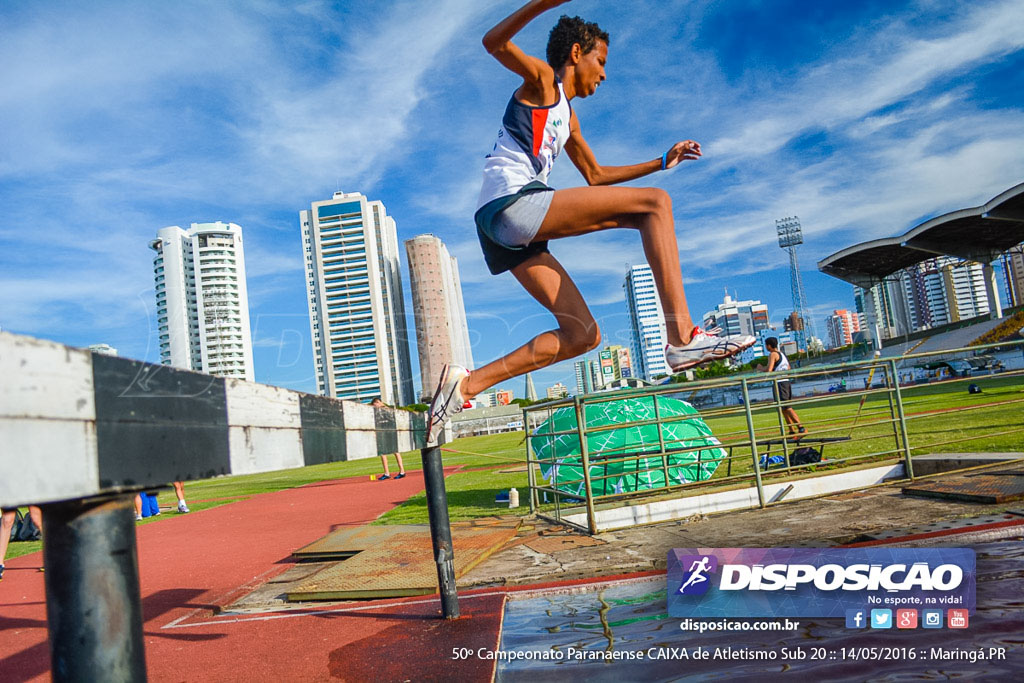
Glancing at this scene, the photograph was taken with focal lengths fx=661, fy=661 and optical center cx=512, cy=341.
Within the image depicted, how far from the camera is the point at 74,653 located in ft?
4.01

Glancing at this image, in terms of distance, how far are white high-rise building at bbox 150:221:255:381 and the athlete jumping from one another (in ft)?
3.84

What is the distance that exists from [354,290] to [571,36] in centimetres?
7648

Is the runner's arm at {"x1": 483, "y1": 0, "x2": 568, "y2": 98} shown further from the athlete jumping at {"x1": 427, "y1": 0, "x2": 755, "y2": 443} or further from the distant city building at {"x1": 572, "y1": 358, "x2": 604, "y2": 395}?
the distant city building at {"x1": 572, "y1": 358, "x2": 604, "y2": 395}

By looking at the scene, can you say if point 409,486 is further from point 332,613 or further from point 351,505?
point 332,613

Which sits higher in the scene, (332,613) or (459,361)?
(459,361)

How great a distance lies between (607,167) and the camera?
126 inches

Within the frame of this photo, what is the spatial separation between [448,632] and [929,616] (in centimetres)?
240

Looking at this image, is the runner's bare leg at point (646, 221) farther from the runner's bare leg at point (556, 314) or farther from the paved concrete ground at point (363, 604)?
the paved concrete ground at point (363, 604)

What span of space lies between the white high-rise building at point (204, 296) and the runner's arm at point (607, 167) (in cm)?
175

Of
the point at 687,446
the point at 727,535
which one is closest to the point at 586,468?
the point at 727,535

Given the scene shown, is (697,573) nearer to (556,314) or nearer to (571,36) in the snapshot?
(556,314)

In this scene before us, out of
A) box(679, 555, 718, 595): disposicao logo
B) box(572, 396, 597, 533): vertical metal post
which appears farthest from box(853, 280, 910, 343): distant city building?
box(679, 555, 718, 595): disposicao logo

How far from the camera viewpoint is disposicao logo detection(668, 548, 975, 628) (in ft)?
10.8

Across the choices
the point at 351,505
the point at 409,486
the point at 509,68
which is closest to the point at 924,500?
the point at 509,68
